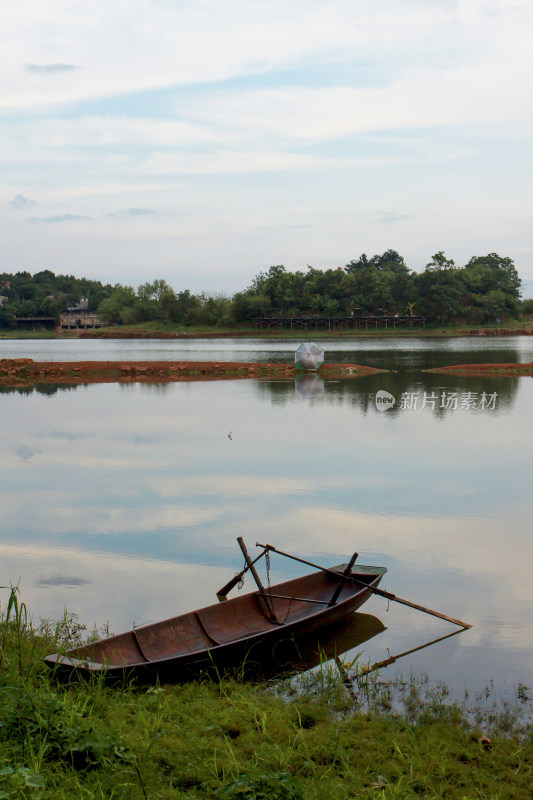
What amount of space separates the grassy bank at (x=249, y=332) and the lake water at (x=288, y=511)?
80.7 meters

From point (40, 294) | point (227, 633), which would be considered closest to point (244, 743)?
point (227, 633)

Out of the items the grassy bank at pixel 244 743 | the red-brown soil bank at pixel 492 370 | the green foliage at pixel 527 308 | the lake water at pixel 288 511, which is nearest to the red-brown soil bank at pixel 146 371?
the red-brown soil bank at pixel 492 370

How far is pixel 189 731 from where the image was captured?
589 centimetres

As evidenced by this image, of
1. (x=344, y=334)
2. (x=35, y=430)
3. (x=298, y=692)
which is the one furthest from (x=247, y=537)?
(x=344, y=334)

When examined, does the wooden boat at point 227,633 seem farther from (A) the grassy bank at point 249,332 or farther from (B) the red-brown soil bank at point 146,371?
(A) the grassy bank at point 249,332

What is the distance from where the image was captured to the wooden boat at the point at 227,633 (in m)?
6.55

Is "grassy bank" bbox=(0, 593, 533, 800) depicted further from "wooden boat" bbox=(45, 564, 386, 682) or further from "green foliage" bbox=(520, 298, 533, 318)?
"green foliage" bbox=(520, 298, 533, 318)

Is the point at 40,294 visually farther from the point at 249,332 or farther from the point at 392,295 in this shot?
the point at 392,295

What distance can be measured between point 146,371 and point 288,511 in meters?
31.3

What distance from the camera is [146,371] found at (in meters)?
43.2

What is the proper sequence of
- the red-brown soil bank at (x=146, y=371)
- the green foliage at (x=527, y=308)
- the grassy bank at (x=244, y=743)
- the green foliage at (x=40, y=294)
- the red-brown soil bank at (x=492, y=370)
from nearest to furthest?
the grassy bank at (x=244, y=743)
the red-brown soil bank at (x=492, y=370)
the red-brown soil bank at (x=146, y=371)
the green foliage at (x=527, y=308)
the green foliage at (x=40, y=294)

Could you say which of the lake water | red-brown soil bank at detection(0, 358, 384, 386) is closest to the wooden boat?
the lake water

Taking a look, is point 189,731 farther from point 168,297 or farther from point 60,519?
point 168,297

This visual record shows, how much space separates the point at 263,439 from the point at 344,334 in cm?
8960
